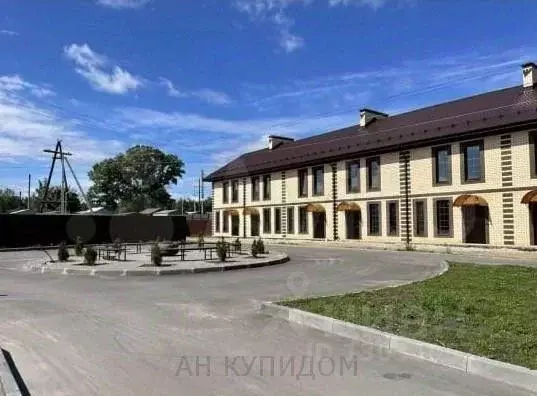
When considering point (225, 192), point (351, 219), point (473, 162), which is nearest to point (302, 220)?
point (351, 219)

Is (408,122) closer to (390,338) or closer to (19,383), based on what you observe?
(390,338)

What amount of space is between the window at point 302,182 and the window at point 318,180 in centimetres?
99

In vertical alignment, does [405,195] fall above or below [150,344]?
above

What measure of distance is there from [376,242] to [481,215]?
263 inches

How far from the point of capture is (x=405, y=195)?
3139cm

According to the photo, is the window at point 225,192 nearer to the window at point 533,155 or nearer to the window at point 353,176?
the window at point 353,176

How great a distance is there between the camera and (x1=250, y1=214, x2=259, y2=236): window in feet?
148

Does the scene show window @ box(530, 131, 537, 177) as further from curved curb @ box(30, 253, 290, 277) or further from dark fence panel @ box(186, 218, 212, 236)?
dark fence panel @ box(186, 218, 212, 236)

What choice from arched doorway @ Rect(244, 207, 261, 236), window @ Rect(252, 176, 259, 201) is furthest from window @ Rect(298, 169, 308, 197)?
arched doorway @ Rect(244, 207, 261, 236)

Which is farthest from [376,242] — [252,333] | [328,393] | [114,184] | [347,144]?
[114,184]

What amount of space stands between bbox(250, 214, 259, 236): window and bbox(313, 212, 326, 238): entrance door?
7.79m

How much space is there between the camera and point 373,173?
34000 mm

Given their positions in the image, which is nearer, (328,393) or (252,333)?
(328,393)

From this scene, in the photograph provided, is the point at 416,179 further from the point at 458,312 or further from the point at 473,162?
the point at 458,312
